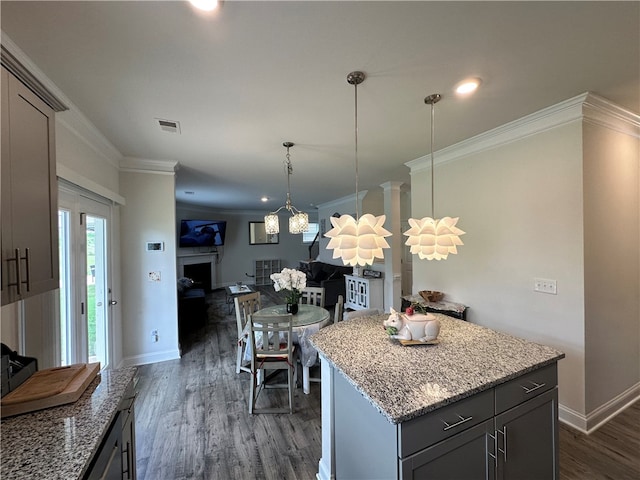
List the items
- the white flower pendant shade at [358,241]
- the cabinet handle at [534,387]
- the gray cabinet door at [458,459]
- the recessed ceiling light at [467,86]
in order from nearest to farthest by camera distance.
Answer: the gray cabinet door at [458,459]
the cabinet handle at [534,387]
the white flower pendant shade at [358,241]
the recessed ceiling light at [467,86]

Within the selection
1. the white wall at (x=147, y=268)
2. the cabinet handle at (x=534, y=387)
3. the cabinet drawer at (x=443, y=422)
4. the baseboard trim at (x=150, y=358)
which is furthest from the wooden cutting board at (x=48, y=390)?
the baseboard trim at (x=150, y=358)

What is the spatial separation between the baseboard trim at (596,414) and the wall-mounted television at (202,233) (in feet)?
27.6

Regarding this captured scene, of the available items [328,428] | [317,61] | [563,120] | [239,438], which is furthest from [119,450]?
[563,120]

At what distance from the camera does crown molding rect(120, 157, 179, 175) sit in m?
3.37

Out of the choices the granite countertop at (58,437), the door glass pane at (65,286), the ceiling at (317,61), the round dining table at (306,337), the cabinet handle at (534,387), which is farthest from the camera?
the round dining table at (306,337)

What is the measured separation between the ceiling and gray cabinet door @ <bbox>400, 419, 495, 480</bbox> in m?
1.96

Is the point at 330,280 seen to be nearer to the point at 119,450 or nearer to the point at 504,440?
the point at 504,440

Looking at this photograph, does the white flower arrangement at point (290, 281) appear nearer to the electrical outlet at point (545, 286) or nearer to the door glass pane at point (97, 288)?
the door glass pane at point (97, 288)

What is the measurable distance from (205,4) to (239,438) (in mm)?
2840

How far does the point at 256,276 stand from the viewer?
9742 millimetres

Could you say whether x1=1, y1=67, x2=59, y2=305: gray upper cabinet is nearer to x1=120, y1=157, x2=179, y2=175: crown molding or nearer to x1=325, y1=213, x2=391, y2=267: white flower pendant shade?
x1=325, y1=213, x2=391, y2=267: white flower pendant shade

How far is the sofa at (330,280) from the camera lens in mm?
6320

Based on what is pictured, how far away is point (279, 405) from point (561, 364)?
2543mm

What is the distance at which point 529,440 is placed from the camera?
1.44 metres
